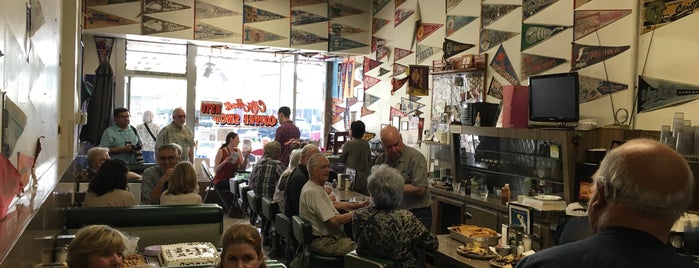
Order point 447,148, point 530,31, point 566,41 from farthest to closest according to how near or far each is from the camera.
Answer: point 447,148, point 530,31, point 566,41

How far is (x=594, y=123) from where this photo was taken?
15.2 ft

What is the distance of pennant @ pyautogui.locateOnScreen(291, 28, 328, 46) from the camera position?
923cm

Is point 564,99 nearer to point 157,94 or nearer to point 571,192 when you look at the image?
point 571,192

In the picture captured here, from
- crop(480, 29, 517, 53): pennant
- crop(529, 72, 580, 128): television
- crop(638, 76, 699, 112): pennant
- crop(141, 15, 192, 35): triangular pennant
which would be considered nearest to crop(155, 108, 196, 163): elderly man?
crop(141, 15, 192, 35): triangular pennant

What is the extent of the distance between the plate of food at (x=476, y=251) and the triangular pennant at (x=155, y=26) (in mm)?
6440

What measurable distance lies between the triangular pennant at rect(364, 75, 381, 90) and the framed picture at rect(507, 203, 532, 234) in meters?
5.73

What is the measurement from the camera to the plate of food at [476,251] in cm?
326

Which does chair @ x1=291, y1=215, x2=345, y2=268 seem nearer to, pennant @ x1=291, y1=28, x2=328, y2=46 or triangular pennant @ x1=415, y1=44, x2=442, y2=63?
triangular pennant @ x1=415, y1=44, x2=442, y2=63

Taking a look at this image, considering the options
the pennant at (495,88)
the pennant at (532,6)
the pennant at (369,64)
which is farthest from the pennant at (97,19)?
the pennant at (532,6)

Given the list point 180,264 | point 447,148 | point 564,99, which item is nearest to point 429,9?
point 447,148

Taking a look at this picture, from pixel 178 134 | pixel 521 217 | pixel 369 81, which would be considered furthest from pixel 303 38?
pixel 521 217

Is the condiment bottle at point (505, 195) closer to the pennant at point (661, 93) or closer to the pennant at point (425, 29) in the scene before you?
the pennant at point (661, 93)

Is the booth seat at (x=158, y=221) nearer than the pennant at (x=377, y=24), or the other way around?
the booth seat at (x=158, y=221)

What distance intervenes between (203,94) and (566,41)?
20.7ft
